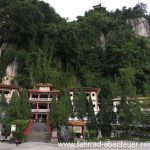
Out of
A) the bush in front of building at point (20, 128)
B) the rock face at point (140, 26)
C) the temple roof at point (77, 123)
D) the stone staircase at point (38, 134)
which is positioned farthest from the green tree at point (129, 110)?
the rock face at point (140, 26)

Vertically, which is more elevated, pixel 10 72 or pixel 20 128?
pixel 10 72

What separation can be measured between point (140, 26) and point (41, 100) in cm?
3134

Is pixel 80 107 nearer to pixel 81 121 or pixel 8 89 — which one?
pixel 81 121

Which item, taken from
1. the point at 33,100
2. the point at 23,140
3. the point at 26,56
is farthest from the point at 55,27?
the point at 23,140

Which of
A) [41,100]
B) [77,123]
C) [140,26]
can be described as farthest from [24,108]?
[140,26]

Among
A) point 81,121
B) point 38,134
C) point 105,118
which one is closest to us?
point 38,134

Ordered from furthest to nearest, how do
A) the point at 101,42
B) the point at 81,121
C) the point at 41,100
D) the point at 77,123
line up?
the point at 101,42 < the point at 41,100 < the point at 81,121 < the point at 77,123

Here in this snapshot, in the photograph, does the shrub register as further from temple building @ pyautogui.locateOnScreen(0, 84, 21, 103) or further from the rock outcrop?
the rock outcrop

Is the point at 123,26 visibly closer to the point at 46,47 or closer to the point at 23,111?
the point at 46,47

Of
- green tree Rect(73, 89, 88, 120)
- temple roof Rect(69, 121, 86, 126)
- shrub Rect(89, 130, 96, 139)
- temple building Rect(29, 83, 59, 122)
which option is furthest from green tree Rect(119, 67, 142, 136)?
temple building Rect(29, 83, 59, 122)

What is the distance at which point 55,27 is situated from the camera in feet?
179

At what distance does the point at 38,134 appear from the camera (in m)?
36.4

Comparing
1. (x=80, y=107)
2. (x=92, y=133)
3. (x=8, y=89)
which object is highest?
(x=8, y=89)

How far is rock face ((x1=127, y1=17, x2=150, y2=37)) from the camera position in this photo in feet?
230
